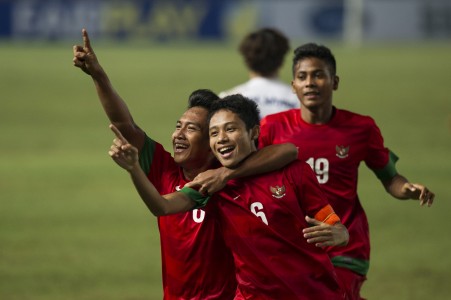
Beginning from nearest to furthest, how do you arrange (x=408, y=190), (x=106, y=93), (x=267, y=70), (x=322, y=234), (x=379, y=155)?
(x=322, y=234) → (x=106, y=93) → (x=408, y=190) → (x=379, y=155) → (x=267, y=70)

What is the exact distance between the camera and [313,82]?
7207 millimetres

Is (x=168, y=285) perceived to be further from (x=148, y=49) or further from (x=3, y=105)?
(x=148, y=49)

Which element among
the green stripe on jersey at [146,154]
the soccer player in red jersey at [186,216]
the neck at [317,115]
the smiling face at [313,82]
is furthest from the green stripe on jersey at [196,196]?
the neck at [317,115]

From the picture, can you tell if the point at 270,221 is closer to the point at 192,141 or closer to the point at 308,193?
the point at 308,193

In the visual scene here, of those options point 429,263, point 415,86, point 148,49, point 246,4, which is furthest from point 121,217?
point 246,4

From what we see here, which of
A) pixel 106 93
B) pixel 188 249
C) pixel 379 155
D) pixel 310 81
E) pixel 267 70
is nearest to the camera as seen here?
pixel 106 93

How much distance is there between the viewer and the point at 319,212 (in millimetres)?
5918

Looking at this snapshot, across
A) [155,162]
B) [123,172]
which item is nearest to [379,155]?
[155,162]

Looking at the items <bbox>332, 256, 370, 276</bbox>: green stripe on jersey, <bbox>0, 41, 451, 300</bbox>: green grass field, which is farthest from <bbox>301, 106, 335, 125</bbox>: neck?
<bbox>0, 41, 451, 300</bbox>: green grass field

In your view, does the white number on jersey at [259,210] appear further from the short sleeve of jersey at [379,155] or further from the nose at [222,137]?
the short sleeve of jersey at [379,155]

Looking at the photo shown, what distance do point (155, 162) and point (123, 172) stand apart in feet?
42.4

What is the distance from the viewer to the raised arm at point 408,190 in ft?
21.5

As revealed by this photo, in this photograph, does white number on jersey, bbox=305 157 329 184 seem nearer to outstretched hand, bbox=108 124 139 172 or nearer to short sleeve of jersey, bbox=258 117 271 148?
short sleeve of jersey, bbox=258 117 271 148

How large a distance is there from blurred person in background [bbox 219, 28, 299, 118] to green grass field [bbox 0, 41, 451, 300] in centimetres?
227
